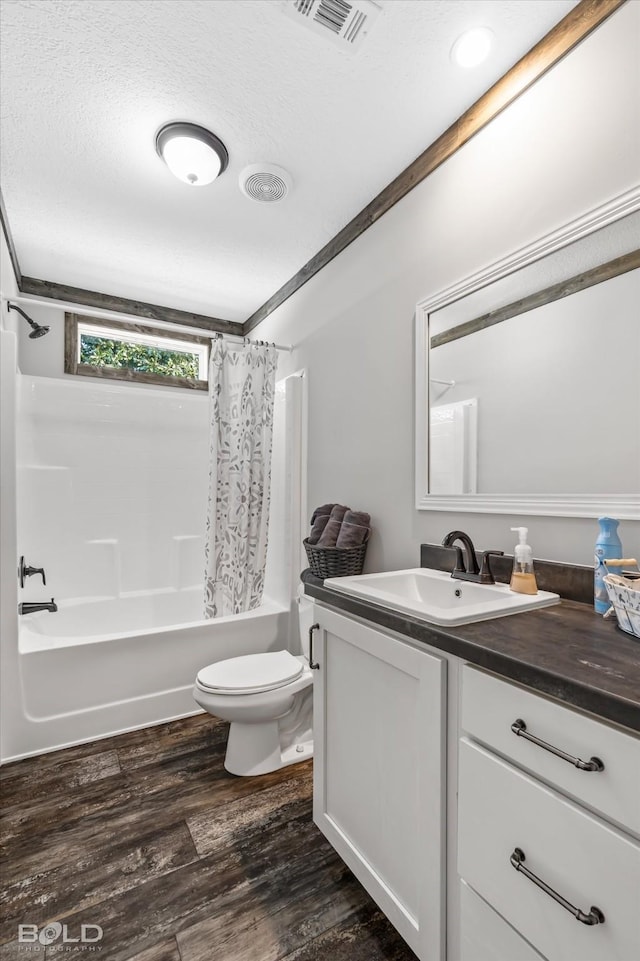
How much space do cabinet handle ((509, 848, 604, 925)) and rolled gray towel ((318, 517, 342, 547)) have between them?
137 centimetres

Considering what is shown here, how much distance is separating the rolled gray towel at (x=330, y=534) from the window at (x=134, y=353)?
181 centimetres

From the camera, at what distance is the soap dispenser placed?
124 cm

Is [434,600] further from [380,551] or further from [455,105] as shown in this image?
[455,105]

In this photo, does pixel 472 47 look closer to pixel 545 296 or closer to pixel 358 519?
pixel 545 296

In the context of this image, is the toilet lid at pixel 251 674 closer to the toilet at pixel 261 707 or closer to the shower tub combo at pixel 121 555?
the toilet at pixel 261 707

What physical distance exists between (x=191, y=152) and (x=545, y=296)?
1438 mm

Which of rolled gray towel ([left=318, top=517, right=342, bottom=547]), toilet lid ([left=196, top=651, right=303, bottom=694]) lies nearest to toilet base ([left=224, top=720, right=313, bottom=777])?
toilet lid ([left=196, top=651, right=303, bottom=694])

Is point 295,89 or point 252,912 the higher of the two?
point 295,89

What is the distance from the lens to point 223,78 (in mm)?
1495

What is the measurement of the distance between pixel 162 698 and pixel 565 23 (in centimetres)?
303

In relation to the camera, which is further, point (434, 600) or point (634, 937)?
point (434, 600)

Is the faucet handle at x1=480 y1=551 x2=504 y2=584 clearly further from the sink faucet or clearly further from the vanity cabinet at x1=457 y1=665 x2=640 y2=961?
the vanity cabinet at x1=457 y1=665 x2=640 y2=961

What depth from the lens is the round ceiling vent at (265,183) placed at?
189cm

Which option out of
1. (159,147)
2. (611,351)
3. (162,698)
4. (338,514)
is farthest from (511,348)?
(162,698)
